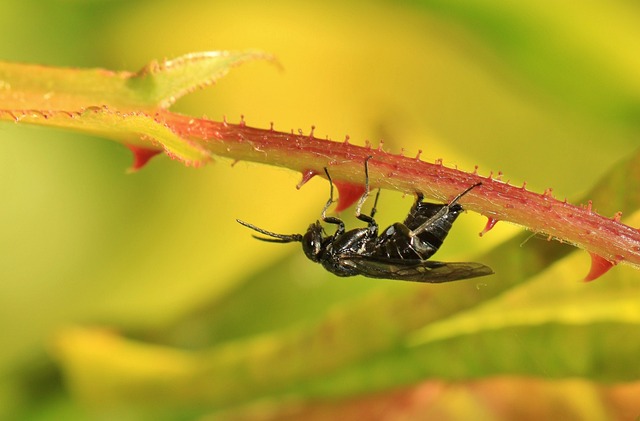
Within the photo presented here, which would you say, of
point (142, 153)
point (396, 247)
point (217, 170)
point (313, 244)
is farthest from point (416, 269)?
point (217, 170)

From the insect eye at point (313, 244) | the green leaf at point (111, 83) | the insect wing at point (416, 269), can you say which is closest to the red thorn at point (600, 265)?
the insect wing at point (416, 269)

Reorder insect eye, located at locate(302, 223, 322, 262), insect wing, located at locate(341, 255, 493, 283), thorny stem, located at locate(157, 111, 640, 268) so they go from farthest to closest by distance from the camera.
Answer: insect eye, located at locate(302, 223, 322, 262) < insect wing, located at locate(341, 255, 493, 283) < thorny stem, located at locate(157, 111, 640, 268)

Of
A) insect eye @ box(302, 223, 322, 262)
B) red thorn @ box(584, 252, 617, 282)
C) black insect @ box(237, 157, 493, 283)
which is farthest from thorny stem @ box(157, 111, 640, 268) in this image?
insect eye @ box(302, 223, 322, 262)

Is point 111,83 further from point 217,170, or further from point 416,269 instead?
point 217,170

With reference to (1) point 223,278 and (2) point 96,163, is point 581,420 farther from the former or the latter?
(2) point 96,163

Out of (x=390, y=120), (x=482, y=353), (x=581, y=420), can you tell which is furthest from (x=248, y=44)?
(x=581, y=420)

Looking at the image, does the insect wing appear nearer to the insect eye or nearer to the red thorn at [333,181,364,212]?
the insect eye
